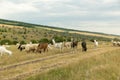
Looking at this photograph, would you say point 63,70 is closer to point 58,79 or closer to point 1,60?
point 58,79

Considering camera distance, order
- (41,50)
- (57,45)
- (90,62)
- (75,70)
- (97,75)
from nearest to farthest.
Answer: (97,75)
(75,70)
(90,62)
(41,50)
(57,45)

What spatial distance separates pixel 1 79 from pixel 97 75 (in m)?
6.89

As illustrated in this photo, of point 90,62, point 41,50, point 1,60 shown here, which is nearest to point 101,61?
point 90,62

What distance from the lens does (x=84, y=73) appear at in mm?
14570

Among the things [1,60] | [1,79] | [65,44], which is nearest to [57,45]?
[65,44]

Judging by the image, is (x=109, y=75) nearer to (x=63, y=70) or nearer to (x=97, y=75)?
(x=97, y=75)

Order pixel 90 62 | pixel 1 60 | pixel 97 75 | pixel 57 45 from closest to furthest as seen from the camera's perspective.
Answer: pixel 97 75 → pixel 90 62 → pixel 1 60 → pixel 57 45

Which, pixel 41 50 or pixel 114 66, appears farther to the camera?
pixel 41 50

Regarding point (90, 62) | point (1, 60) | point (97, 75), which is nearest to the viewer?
point (97, 75)

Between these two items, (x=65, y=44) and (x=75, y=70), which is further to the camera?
(x=65, y=44)

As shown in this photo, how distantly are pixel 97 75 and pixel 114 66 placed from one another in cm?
201

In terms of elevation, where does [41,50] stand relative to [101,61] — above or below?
below

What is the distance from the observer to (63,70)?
15945 mm

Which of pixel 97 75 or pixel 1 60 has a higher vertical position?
pixel 97 75
